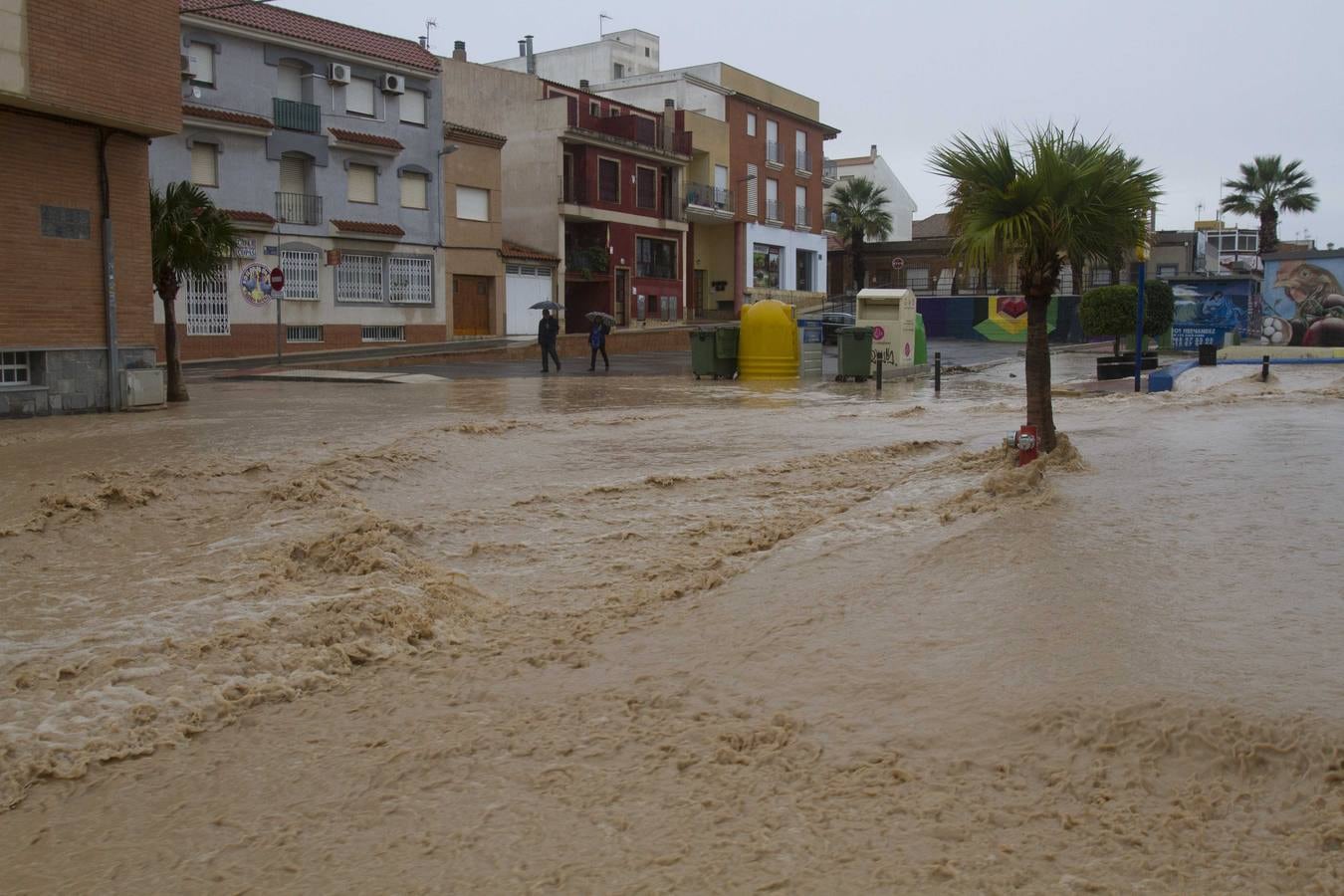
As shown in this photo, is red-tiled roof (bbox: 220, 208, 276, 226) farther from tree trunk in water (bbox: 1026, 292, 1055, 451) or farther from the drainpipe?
tree trunk in water (bbox: 1026, 292, 1055, 451)

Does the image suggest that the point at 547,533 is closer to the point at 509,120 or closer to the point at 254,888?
the point at 254,888

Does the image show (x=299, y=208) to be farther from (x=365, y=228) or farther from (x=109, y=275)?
(x=109, y=275)

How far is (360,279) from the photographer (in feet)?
119

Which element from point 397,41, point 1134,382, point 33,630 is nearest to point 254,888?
point 33,630

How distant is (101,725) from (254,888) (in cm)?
175

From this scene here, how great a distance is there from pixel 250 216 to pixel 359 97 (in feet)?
19.0

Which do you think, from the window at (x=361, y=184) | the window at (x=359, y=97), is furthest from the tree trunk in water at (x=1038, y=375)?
the window at (x=359, y=97)

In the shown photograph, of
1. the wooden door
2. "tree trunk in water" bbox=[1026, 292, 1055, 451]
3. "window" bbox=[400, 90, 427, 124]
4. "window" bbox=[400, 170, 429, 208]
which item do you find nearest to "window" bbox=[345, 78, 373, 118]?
"window" bbox=[400, 90, 427, 124]

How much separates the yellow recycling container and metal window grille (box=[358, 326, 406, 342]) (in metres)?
14.0

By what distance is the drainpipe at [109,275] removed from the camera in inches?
675

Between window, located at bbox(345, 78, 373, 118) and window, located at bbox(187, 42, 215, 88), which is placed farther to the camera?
window, located at bbox(345, 78, 373, 118)

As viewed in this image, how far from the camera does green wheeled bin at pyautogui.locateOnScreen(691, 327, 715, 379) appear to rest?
87.6 ft

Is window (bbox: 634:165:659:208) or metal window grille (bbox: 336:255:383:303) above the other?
window (bbox: 634:165:659:208)

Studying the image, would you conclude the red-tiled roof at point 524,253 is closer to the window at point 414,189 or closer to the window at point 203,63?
the window at point 414,189
